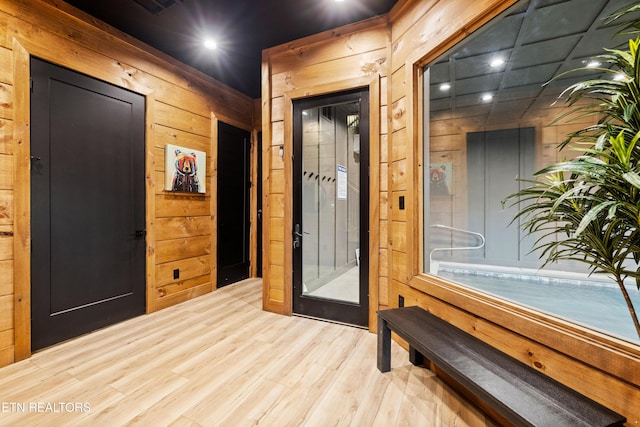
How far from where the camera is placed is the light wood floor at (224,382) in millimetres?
1524

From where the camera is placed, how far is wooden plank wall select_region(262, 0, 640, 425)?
3.73ft

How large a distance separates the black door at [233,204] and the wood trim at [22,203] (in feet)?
6.26

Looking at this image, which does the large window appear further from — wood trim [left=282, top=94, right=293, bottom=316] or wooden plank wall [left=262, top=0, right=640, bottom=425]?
wood trim [left=282, top=94, right=293, bottom=316]

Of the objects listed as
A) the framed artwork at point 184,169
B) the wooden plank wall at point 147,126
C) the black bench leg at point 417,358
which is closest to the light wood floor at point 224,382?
the black bench leg at point 417,358

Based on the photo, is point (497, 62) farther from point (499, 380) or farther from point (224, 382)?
point (224, 382)

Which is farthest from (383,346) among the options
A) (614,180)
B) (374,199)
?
(614,180)

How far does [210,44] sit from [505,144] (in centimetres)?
441

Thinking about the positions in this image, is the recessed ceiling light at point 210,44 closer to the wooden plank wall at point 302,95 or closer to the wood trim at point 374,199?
the wooden plank wall at point 302,95

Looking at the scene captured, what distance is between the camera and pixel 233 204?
406 centimetres

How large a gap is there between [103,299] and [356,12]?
3547 millimetres

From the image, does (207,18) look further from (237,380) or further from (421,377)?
(421,377)

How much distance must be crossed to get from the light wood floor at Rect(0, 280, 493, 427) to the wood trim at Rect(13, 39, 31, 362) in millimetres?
274

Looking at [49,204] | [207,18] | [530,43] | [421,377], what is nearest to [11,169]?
[49,204]

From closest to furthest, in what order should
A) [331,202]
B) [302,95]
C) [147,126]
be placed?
[302,95], [147,126], [331,202]
